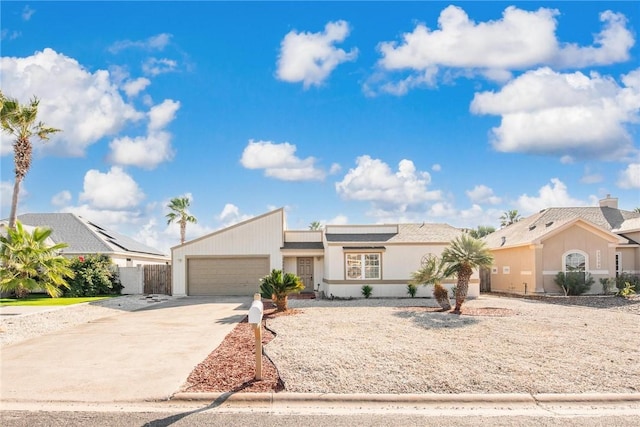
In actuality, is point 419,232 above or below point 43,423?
above

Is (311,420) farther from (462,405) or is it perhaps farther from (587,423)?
(587,423)

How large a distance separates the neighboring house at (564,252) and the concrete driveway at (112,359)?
52.1ft

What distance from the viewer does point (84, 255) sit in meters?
27.5

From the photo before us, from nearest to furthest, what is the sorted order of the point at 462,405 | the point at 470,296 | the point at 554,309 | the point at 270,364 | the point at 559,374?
the point at 462,405 < the point at 559,374 < the point at 270,364 < the point at 554,309 < the point at 470,296

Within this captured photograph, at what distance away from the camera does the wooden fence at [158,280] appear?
27.2 metres

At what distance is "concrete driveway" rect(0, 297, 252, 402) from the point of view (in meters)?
7.51

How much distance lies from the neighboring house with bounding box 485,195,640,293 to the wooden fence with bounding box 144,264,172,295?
19555mm

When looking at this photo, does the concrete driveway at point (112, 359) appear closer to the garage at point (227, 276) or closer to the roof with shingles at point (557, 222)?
the garage at point (227, 276)

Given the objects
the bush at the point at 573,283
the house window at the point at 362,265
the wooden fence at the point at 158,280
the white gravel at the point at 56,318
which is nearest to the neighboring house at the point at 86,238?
the wooden fence at the point at 158,280

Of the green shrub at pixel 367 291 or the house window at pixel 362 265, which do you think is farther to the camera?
the house window at pixel 362 265

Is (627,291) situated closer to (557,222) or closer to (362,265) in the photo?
(557,222)

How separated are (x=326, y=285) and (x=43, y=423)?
60.6 ft

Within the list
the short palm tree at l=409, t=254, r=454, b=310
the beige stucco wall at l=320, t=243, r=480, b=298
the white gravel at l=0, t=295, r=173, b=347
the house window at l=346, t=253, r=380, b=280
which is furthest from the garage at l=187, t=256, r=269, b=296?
the short palm tree at l=409, t=254, r=454, b=310

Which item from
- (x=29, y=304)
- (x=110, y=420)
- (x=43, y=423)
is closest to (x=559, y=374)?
(x=110, y=420)
